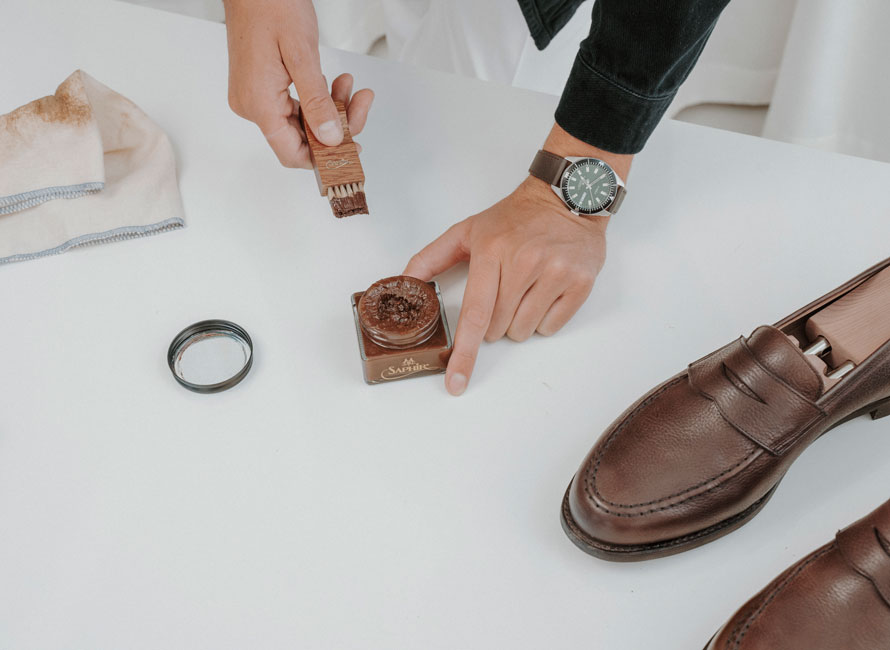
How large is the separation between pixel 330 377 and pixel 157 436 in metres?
0.20

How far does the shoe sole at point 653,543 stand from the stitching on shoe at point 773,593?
78mm

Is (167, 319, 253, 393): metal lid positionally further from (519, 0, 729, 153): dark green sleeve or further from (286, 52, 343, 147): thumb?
(519, 0, 729, 153): dark green sleeve

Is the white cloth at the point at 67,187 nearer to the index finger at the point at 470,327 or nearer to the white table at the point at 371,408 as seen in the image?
the white table at the point at 371,408

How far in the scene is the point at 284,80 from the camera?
0.89 meters

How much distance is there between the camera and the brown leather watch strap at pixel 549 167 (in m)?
0.89

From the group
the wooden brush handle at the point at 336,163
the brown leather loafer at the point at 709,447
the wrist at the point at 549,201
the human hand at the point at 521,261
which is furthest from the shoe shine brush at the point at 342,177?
the brown leather loafer at the point at 709,447

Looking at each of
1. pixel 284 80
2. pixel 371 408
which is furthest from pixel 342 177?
pixel 371 408

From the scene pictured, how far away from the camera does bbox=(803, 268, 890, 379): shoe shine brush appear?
765 millimetres

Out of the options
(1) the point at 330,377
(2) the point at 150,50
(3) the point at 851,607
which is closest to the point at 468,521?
(1) the point at 330,377

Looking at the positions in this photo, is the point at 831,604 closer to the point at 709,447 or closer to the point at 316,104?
the point at 709,447

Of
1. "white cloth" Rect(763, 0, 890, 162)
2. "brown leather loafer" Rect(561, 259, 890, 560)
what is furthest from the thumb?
"white cloth" Rect(763, 0, 890, 162)

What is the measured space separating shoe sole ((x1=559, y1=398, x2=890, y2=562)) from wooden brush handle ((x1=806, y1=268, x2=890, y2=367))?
0.16 metres

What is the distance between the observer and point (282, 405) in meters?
0.82

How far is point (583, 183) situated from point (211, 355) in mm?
501
